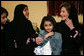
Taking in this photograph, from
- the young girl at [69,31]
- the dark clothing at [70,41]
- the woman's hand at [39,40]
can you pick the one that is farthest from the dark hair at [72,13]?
the woman's hand at [39,40]

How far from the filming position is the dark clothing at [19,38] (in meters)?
2.66

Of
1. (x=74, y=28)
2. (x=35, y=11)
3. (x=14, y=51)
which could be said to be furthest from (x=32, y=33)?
(x=35, y=11)

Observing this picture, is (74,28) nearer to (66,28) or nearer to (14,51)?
(66,28)

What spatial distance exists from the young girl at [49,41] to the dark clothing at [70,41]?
0.07 metres

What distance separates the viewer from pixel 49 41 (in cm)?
263

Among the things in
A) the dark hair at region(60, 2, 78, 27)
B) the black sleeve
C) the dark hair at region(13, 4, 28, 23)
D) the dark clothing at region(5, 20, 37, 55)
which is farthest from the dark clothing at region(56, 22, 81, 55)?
the dark hair at region(13, 4, 28, 23)

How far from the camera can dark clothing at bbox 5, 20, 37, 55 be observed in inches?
105

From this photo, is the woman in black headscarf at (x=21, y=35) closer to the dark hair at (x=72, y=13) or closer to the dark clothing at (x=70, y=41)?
the dark clothing at (x=70, y=41)

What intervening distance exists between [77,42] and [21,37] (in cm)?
68

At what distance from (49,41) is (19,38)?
1.23ft

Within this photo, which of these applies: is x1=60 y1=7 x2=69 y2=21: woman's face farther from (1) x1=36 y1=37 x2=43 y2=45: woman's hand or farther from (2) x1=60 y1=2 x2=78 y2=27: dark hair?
(1) x1=36 y1=37 x2=43 y2=45: woman's hand

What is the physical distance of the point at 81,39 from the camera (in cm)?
277

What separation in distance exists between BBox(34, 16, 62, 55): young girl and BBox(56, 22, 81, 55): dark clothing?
72 mm

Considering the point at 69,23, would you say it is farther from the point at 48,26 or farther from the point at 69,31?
the point at 48,26
